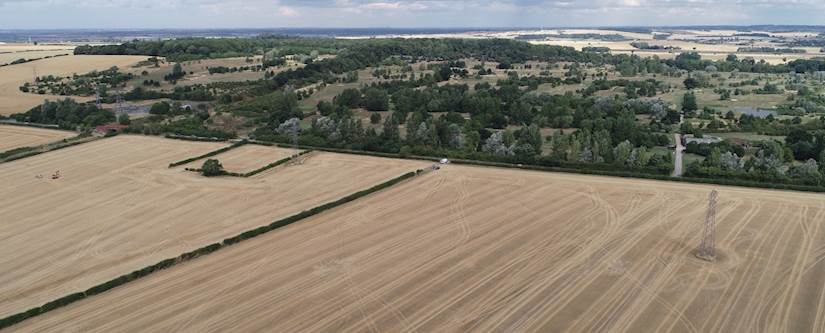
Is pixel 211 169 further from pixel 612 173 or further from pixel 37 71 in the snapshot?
pixel 37 71

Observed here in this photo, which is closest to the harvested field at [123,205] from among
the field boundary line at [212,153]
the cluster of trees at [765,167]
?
the field boundary line at [212,153]

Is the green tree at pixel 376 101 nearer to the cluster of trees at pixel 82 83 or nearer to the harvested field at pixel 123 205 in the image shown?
the harvested field at pixel 123 205

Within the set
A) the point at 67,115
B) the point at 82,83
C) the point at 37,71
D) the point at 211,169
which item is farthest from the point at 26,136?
the point at 37,71

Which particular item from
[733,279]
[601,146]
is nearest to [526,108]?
[601,146]

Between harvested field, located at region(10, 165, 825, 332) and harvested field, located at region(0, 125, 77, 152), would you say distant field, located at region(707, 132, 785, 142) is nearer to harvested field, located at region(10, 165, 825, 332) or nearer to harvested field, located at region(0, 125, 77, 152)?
harvested field, located at region(10, 165, 825, 332)

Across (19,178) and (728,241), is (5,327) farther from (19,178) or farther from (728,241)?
(728,241)
